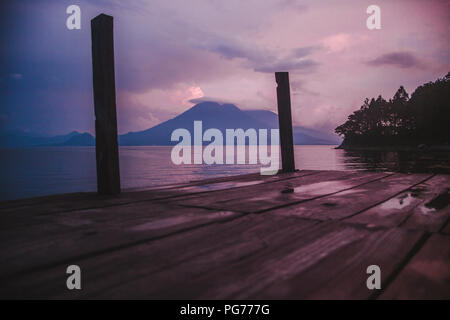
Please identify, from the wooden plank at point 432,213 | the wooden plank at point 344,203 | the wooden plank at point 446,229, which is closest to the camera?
the wooden plank at point 446,229

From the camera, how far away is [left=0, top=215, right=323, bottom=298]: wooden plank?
1.03 meters

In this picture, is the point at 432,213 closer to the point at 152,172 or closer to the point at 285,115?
the point at 285,115

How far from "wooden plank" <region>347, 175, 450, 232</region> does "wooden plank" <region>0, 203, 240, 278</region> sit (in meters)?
0.90

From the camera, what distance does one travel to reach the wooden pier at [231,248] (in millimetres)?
1009

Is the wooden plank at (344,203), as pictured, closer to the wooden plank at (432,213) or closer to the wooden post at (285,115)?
the wooden plank at (432,213)

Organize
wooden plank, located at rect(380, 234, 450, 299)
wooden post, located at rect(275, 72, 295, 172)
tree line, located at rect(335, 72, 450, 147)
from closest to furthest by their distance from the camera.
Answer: wooden plank, located at rect(380, 234, 450, 299) < wooden post, located at rect(275, 72, 295, 172) < tree line, located at rect(335, 72, 450, 147)

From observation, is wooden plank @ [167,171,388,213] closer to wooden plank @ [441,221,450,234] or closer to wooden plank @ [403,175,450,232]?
wooden plank @ [403,175,450,232]

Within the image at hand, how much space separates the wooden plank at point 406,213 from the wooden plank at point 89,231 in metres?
0.90

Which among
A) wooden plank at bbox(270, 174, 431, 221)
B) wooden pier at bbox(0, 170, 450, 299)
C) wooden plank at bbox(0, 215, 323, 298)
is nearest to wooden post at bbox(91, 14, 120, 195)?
wooden pier at bbox(0, 170, 450, 299)

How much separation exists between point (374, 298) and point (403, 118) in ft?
250

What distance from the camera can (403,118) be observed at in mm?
64938

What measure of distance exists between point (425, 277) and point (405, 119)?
7649 centimetres

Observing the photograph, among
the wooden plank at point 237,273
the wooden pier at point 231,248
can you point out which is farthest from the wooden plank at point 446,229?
the wooden plank at point 237,273
